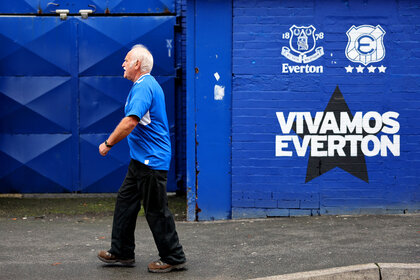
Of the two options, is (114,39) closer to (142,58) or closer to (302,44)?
(302,44)

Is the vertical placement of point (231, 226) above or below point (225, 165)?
below

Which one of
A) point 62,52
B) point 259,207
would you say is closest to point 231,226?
point 259,207

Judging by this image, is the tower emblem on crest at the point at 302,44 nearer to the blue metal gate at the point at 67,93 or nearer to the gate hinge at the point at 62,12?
the blue metal gate at the point at 67,93

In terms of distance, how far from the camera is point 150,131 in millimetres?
5312

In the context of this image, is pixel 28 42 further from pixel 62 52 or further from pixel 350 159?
pixel 350 159

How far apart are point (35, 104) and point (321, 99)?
4.43 m

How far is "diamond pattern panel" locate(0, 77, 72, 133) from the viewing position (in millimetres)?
9328

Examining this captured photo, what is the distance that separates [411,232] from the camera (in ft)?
22.0

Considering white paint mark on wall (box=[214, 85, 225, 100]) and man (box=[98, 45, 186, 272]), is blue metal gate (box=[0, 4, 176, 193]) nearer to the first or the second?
white paint mark on wall (box=[214, 85, 225, 100])

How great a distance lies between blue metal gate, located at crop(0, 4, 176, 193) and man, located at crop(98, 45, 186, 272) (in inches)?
155

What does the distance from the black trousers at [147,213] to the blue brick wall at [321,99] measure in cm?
232

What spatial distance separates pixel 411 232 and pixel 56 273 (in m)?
3.78

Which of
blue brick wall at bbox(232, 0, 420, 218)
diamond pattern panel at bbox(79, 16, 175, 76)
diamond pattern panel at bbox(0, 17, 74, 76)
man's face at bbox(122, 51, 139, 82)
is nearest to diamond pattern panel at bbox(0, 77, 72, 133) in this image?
diamond pattern panel at bbox(0, 17, 74, 76)

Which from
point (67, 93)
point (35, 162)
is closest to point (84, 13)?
point (67, 93)
